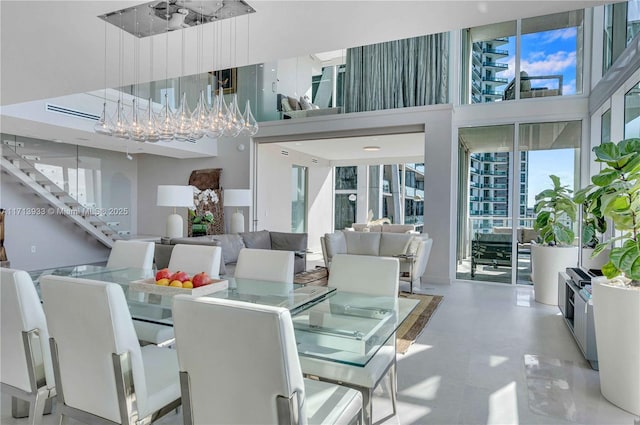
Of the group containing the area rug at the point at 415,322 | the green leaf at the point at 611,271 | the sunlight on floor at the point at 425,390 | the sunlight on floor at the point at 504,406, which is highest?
the green leaf at the point at 611,271

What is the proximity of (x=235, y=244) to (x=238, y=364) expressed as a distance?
15.2ft

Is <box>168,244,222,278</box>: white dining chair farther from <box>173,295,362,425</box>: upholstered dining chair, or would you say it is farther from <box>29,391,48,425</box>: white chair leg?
<box>173,295,362,425</box>: upholstered dining chair

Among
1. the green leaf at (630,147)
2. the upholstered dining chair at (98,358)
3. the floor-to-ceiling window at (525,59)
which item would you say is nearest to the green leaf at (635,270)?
the green leaf at (630,147)

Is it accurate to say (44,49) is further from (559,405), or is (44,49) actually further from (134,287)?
(559,405)

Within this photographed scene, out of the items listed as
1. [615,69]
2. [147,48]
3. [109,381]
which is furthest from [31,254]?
[615,69]

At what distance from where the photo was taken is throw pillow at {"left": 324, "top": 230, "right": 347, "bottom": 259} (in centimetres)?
637

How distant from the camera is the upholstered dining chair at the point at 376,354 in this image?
1.93 meters

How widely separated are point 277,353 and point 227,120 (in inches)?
143

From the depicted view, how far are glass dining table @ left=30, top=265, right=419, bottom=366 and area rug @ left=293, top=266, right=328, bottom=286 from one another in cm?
336

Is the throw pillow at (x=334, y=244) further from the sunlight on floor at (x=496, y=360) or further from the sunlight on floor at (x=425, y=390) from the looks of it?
the sunlight on floor at (x=425, y=390)

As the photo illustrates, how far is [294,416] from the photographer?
127 cm

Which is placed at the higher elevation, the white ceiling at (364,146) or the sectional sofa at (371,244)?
the white ceiling at (364,146)

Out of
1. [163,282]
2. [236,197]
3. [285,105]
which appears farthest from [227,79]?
[163,282]

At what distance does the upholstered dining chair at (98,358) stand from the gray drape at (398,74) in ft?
20.5
